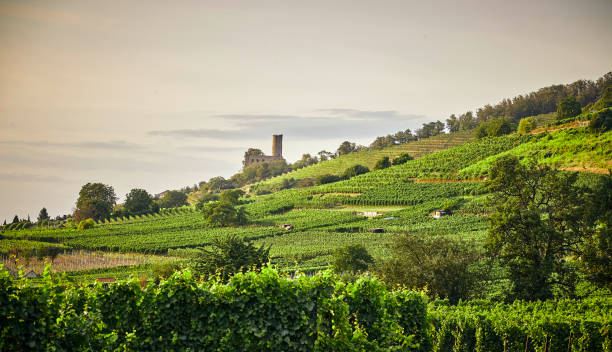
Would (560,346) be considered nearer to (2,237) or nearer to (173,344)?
(173,344)

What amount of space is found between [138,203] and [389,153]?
62.5m

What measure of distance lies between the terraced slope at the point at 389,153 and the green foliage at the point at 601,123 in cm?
4568

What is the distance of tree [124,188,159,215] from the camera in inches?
3253

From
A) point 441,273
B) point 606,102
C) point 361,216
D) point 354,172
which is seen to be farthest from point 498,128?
point 441,273

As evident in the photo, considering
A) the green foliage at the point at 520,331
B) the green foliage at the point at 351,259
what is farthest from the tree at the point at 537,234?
the green foliage at the point at 351,259

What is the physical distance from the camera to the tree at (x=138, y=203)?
271 feet

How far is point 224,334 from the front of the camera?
9328mm

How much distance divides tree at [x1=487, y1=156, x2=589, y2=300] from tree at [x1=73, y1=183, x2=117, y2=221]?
70.0 m

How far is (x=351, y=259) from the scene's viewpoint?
31.7m

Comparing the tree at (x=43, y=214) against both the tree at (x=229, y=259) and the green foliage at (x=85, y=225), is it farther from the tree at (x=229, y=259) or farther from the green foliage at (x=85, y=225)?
the tree at (x=229, y=259)

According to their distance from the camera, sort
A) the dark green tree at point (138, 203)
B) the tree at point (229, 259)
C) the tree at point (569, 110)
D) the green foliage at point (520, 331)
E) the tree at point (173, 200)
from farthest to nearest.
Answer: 1. the tree at point (173, 200)
2. the tree at point (569, 110)
3. the dark green tree at point (138, 203)
4. the tree at point (229, 259)
5. the green foliage at point (520, 331)

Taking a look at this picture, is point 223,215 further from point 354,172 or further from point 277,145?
point 277,145

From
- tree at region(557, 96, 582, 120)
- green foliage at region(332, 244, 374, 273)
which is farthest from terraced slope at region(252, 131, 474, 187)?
green foliage at region(332, 244, 374, 273)

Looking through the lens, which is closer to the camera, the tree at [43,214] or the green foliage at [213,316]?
the green foliage at [213,316]
